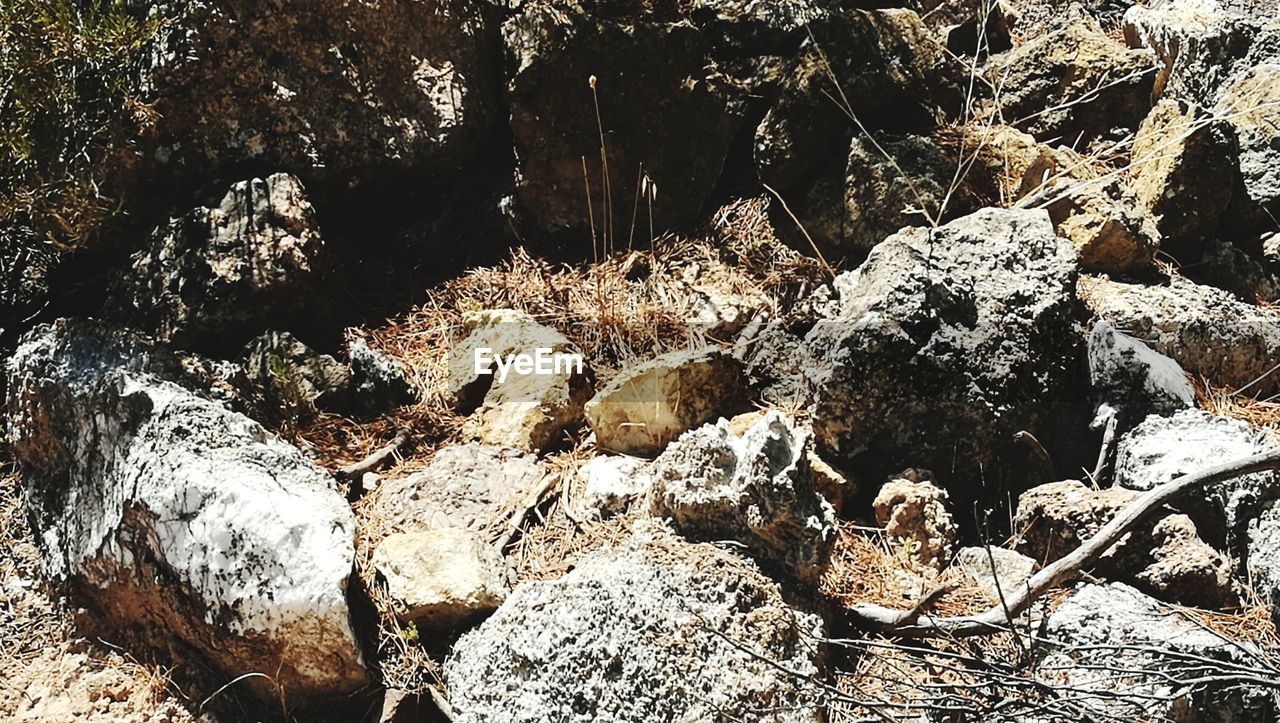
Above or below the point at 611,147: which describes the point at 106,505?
below

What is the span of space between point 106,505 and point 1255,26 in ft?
14.8

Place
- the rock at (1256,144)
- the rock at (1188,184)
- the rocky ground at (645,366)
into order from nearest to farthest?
the rocky ground at (645,366) < the rock at (1188,184) < the rock at (1256,144)

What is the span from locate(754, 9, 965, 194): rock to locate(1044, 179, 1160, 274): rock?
0.65 m

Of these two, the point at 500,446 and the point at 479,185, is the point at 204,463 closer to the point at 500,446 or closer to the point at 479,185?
the point at 500,446

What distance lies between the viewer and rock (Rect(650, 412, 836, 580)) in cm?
288

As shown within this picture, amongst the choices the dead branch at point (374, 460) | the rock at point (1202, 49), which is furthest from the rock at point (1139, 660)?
the rock at point (1202, 49)

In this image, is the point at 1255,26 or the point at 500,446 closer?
the point at 500,446

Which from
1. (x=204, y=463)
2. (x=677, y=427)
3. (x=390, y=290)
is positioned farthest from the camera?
(x=390, y=290)

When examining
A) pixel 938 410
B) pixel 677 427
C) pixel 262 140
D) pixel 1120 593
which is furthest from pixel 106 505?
pixel 1120 593

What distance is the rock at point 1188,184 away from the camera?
3912 millimetres

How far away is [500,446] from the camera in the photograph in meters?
3.58

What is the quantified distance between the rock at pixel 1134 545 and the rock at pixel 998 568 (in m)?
0.10

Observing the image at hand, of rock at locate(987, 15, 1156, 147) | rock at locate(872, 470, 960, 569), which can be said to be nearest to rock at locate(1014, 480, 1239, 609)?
rock at locate(872, 470, 960, 569)

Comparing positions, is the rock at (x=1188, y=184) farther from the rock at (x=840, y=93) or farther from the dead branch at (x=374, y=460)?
the dead branch at (x=374, y=460)
